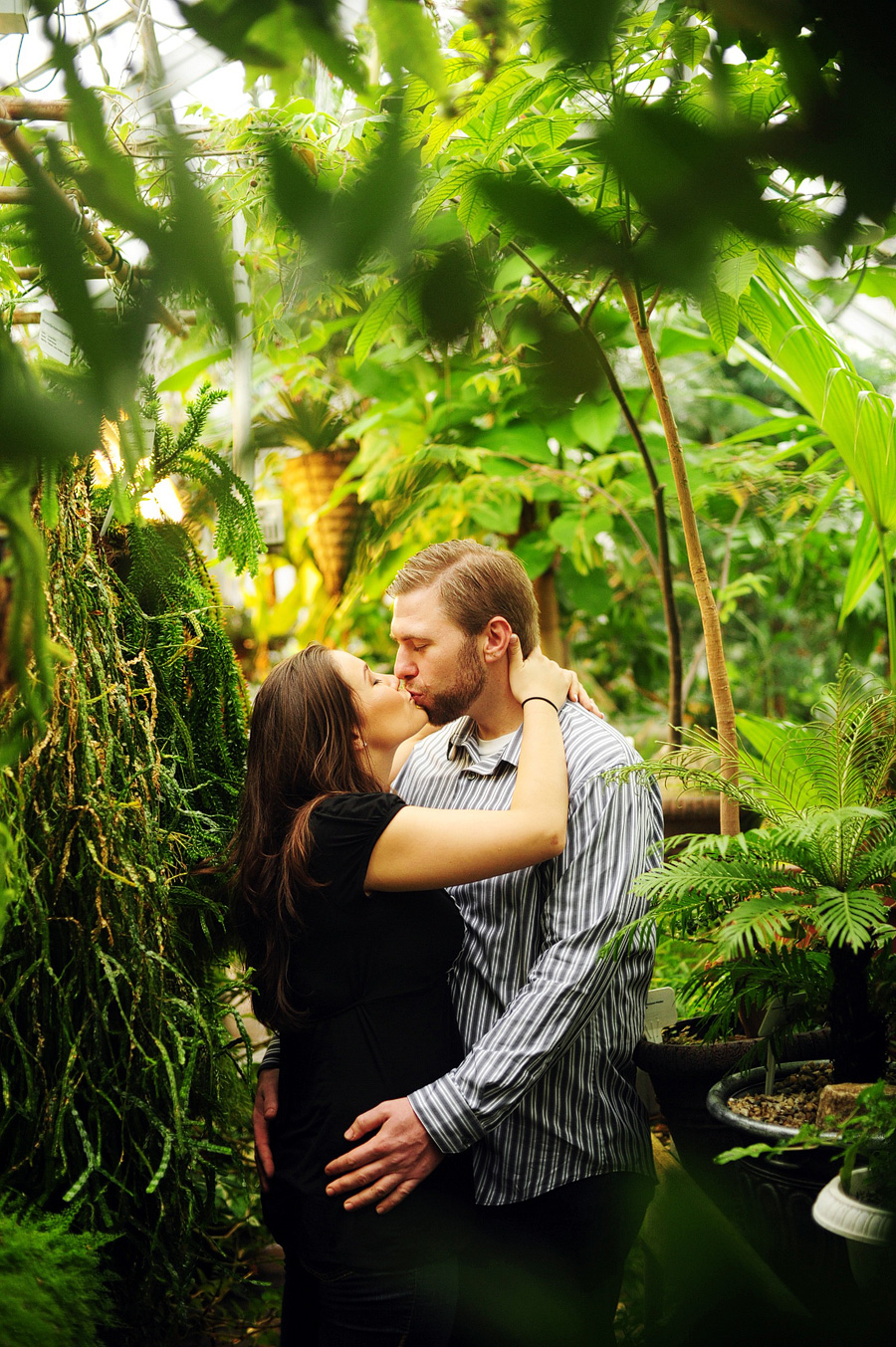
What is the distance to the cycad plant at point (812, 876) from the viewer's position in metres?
0.95

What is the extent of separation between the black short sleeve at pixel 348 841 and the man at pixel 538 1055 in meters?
0.25

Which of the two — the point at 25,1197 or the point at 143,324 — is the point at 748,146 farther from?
the point at 25,1197

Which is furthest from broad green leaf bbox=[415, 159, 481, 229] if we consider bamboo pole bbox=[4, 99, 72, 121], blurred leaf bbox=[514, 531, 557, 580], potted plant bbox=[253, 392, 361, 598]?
potted plant bbox=[253, 392, 361, 598]

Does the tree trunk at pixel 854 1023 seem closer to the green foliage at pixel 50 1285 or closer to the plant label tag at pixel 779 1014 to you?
the plant label tag at pixel 779 1014

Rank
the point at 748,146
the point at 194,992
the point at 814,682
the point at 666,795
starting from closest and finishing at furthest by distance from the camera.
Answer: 1. the point at 748,146
2. the point at 194,992
3. the point at 666,795
4. the point at 814,682

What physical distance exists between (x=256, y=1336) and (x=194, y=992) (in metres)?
0.84

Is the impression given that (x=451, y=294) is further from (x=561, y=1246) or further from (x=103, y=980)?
(x=561, y=1246)

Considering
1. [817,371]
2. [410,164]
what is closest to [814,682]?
[817,371]

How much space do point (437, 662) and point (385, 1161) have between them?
2.37ft

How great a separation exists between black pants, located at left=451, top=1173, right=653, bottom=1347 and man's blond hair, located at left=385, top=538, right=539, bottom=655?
82cm

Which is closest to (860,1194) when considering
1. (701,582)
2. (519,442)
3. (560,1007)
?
(560,1007)

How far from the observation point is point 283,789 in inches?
54.1

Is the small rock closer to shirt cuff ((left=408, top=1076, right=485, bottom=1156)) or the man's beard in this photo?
shirt cuff ((left=408, top=1076, right=485, bottom=1156))

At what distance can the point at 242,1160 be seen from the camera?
1.62 meters
